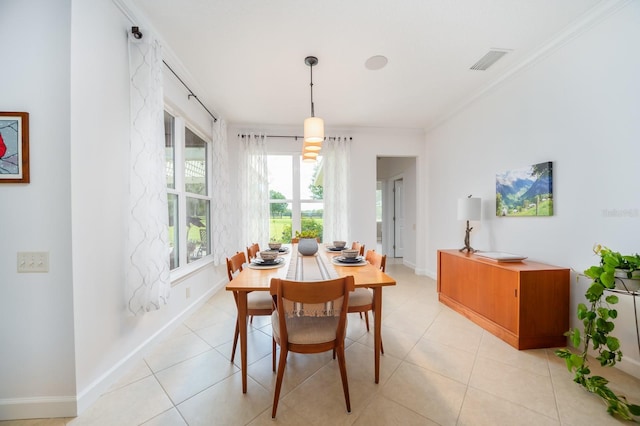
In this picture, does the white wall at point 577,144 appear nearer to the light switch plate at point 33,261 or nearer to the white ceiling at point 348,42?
the white ceiling at point 348,42

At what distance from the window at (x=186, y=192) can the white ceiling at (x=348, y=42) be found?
673 millimetres

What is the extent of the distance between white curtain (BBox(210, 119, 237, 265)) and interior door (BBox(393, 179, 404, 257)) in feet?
14.0

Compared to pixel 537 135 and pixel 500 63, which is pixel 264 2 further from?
pixel 537 135

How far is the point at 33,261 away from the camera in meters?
1.44

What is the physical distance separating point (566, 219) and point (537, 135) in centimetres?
91

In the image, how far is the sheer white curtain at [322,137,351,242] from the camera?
451 centimetres

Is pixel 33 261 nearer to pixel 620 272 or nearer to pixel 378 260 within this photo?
pixel 378 260

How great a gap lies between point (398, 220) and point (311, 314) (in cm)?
550

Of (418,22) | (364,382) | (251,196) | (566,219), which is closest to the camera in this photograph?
(364,382)

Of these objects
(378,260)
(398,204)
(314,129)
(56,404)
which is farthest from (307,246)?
(398,204)

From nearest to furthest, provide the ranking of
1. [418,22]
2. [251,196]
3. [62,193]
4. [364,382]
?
[62,193], [364,382], [418,22], [251,196]

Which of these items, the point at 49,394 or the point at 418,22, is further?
the point at 418,22

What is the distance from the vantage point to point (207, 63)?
2652mm

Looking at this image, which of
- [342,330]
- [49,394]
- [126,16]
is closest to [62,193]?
[49,394]
